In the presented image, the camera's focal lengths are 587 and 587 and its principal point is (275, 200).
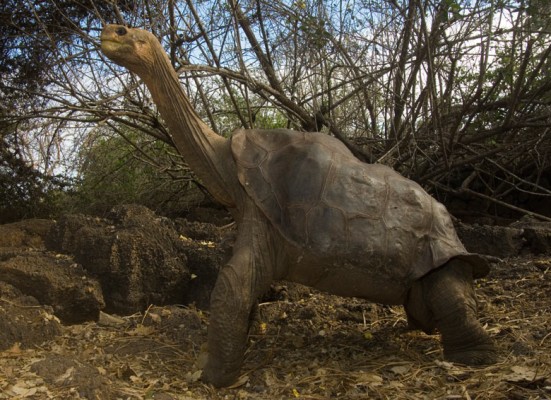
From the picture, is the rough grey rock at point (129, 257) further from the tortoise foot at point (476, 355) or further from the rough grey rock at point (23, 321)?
the tortoise foot at point (476, 355)

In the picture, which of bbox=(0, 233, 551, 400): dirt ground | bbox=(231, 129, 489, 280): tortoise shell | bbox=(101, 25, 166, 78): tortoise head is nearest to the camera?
bbox=(0, 233, 551, 400): dirt ground

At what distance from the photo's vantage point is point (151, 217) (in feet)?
13.7

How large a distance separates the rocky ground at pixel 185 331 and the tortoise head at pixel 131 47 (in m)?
1.16

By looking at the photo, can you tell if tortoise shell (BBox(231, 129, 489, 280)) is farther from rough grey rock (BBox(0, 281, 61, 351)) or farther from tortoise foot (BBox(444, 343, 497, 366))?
rough grey rock (BBox(0, 281, 61, 351))

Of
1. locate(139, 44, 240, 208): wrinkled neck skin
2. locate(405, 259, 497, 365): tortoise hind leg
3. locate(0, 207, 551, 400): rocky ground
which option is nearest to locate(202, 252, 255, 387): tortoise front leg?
locate(0, 207, 551, 400): rocky ground

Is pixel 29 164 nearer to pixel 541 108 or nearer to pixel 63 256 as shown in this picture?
pixel 63 256

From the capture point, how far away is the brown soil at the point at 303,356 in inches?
104

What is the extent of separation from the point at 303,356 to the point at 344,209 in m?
0.89

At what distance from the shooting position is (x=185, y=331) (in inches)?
138

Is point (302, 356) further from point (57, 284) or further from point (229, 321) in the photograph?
point (57, 284)

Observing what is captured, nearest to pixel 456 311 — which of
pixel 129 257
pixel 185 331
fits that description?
pixel 185 331

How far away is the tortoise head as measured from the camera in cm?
277

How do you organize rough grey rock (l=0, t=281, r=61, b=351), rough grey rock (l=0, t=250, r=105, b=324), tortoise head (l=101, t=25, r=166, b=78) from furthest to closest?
1. rough grey rock (l=0, t=250, r=105, b=324)
2. rough grey rock (l=0, t=281, r=61, b=351)
3. tortoise head (l=101, t=25, r=166, b=78)

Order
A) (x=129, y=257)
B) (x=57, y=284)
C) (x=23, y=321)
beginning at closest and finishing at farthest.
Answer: (x=23, y=321) < (x=57, y=284) < (x=129, y=257)
